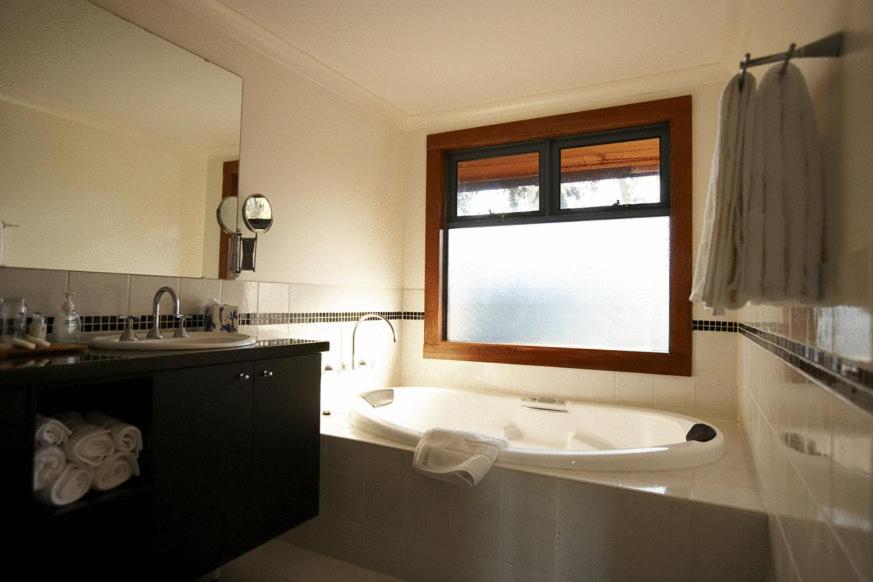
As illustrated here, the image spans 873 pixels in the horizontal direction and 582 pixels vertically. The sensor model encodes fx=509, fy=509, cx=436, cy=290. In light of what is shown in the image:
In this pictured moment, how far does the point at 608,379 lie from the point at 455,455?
140 cm

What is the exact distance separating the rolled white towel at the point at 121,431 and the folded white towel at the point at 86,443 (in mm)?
16

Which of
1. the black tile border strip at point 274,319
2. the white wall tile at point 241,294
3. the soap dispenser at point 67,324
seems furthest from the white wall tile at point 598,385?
the soap dispenser at point 67,324

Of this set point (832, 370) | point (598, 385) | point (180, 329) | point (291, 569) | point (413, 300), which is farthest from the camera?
point (413, 300)

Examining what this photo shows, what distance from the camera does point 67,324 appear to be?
5.43 feet

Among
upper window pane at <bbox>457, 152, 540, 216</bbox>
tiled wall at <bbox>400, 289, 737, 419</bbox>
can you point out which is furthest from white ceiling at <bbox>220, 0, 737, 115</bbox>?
tiled wall at <bbox>400, 289, 737, 419</bbox>

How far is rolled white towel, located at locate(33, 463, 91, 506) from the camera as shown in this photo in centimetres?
123

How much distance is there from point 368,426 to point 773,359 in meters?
1.58

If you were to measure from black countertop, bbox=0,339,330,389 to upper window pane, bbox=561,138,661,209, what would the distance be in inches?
83.5

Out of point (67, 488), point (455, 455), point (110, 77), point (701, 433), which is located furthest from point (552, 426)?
point (110, 77)

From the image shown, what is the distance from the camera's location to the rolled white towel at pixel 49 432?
4.05ft

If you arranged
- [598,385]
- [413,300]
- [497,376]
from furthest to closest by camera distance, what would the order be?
[413,300], [497,376], [598,385]

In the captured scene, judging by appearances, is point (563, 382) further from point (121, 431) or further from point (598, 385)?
point (121, 431)

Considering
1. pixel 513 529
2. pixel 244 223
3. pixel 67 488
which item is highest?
pixel 244 223

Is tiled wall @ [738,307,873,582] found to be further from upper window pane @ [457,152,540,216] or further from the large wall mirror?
the large wall mirror
